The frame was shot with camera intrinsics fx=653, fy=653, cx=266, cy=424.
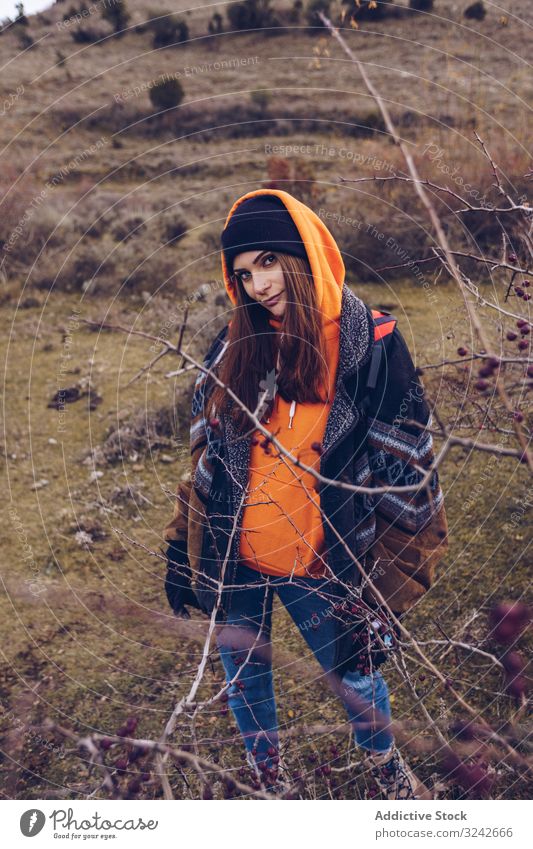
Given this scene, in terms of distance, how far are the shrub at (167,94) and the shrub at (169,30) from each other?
1523mm

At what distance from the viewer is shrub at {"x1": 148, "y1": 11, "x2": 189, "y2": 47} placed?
486 inches

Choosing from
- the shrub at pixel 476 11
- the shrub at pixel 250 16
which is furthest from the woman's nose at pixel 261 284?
the shrub at pixel 250 16

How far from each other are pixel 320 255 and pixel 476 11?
879cm

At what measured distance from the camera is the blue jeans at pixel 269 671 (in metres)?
2.29

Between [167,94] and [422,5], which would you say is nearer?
[422,5]

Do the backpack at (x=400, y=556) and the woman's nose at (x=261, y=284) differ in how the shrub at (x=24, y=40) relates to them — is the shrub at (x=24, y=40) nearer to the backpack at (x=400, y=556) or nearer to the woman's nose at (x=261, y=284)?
the woman's nose at (x=261, y=284)

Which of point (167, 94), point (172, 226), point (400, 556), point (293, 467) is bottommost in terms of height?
point (400, 556)

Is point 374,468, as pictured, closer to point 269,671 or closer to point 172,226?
point 269,671

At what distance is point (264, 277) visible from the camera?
7.16 feet

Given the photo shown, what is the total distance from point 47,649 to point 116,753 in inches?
33.4

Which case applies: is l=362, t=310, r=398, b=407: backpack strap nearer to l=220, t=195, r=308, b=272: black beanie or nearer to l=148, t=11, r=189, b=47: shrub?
l=220, t=195, r=308, b=272: black beanie

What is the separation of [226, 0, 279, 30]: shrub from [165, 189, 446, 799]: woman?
11.8m

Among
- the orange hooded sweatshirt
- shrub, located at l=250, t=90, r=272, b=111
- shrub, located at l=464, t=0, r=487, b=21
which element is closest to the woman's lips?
the orange hooded sweatshirt

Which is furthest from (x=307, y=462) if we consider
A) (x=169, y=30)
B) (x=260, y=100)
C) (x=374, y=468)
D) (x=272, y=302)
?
(x=169, y=30)
